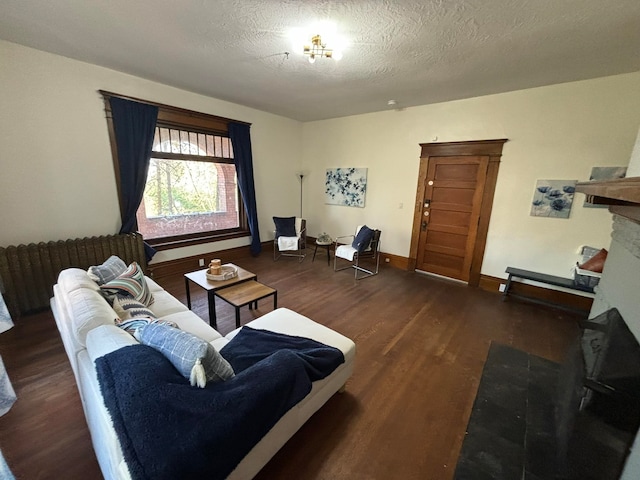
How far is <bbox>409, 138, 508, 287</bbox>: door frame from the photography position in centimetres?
357

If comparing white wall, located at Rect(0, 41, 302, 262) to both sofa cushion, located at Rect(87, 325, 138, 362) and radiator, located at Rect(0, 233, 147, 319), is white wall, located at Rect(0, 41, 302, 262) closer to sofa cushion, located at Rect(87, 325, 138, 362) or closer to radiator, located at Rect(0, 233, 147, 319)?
radiator, located at Rect(0, 233, 147, 319)

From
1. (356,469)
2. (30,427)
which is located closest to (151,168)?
(30,427)

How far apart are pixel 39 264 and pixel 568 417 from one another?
4.74m

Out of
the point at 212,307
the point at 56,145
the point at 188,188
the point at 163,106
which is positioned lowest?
the point at 212,307

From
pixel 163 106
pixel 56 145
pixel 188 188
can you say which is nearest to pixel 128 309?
pixel 56 145

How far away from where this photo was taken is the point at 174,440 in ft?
2.75

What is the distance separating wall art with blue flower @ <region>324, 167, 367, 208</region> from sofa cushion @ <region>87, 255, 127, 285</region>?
12.7ft

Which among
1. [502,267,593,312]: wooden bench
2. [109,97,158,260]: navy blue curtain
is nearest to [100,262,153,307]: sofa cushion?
[109,97,158,260]: navy blue curtain

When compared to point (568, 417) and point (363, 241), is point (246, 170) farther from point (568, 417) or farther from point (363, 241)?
point (568, 417)

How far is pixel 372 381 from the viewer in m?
2.01

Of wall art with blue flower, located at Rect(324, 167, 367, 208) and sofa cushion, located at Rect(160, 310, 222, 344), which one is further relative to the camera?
wall art with blue flower, located at Rect(324, 167, 367, 208)

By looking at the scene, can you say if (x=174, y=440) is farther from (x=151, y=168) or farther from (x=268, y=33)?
(x=151, y=168)

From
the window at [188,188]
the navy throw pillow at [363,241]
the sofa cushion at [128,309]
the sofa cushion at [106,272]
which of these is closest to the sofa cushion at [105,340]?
the sofa cushion at [128,309]

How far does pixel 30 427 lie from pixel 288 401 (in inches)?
65.9
